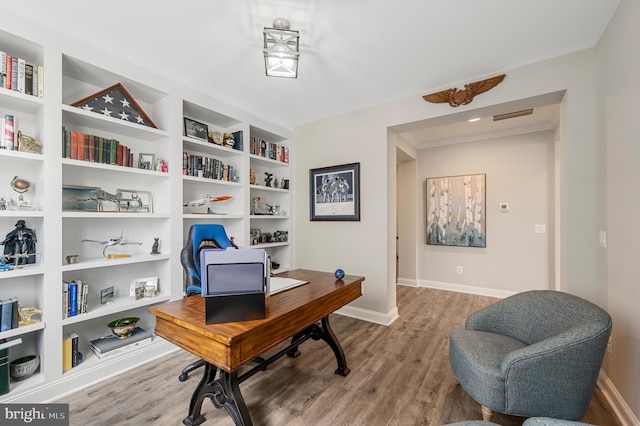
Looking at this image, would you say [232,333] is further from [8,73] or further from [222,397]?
[8,73]

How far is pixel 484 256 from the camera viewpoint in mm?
4227

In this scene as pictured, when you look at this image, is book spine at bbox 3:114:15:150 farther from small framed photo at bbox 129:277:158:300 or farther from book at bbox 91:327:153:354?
book at bbox 91:327:153:354

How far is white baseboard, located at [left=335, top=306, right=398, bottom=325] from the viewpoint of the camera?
317 cm

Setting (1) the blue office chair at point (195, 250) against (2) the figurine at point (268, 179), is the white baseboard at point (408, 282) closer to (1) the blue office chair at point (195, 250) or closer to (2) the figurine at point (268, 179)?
(2) the figurine at point (268, 179)

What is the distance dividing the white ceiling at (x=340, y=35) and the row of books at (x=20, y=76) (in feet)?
1.02

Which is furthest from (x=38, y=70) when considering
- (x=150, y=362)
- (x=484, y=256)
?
(x=484, y=256)

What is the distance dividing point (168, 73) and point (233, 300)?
235cm

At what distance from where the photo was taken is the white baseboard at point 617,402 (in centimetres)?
152

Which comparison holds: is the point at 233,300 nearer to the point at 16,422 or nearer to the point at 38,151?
the point at 16,422

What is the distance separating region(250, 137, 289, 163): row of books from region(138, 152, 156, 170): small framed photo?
1.20m

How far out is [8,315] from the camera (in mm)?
1736

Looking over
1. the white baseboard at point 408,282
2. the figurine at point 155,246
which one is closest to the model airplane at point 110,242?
the figurine at point 155,246

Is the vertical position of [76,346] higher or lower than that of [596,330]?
lower

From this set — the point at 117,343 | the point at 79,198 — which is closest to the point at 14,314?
the point at 117,343
